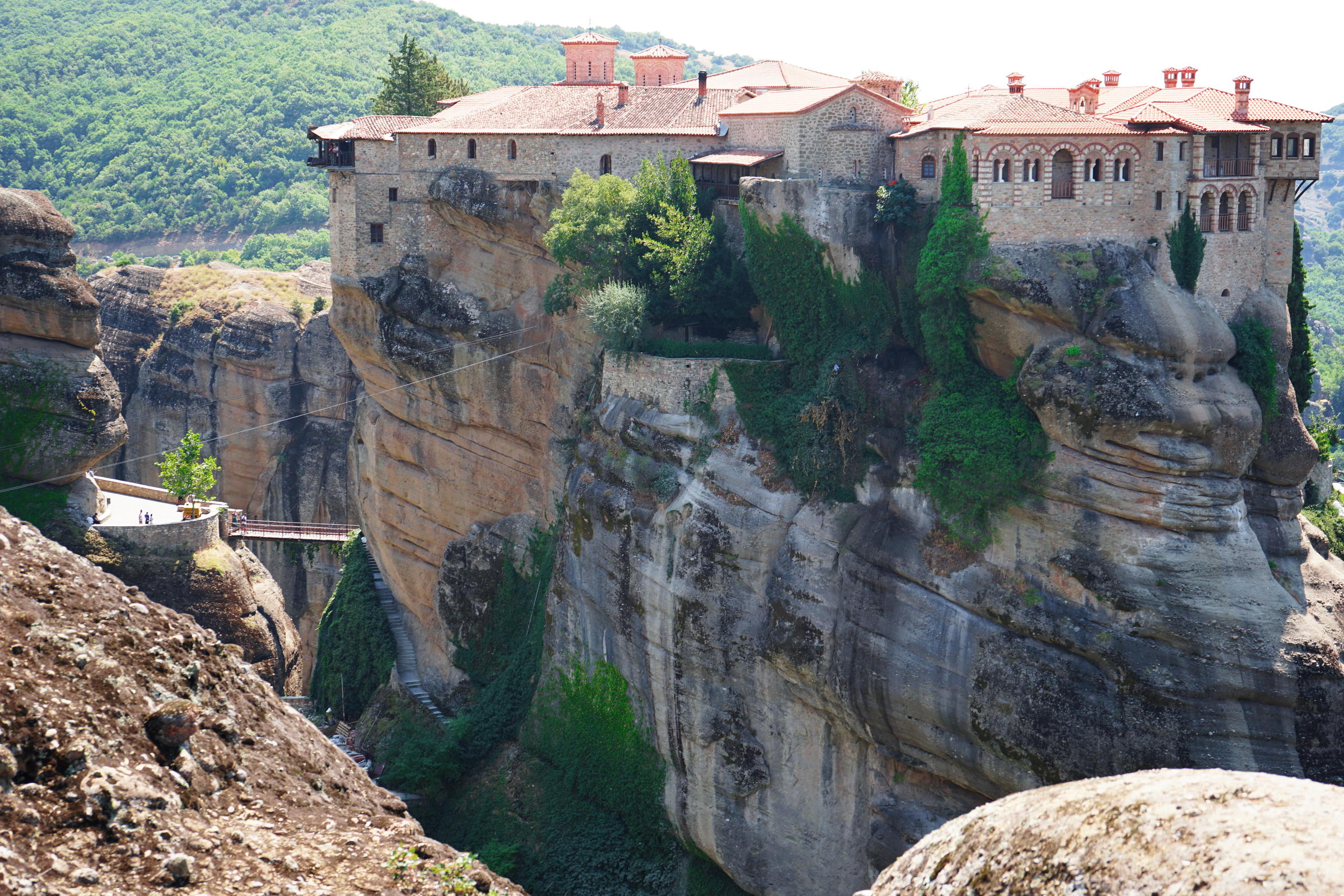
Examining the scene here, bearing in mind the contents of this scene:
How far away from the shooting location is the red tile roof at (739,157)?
39.7 metres

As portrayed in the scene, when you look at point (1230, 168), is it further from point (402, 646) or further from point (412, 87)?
point (412, 87)

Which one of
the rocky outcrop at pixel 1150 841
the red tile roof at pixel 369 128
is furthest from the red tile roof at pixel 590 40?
the rocky outcrop at pixel 1150 841

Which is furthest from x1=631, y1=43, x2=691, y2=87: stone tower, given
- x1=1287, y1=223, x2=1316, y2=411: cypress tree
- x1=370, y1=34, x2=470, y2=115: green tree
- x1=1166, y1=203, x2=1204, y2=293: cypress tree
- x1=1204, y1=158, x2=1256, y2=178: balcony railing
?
x1=1287, y1=223, x2=1316, y2=411: cypress tree

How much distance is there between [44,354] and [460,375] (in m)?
13.7

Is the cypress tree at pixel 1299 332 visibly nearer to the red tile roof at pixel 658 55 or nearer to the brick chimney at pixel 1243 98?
the brick chimney at pixel 1243 98

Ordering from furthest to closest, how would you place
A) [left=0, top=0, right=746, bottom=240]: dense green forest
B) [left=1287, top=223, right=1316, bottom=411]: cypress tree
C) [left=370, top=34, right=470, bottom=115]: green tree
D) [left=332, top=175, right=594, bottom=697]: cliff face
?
[left=0, top=0, right=746, bottom=240]: dense green forest
[left=370, top=34, right=470, bottom=115]: green tree
[left=332, top=175, right=594, bottom=697]: cliff face
[left=1287, top=223, right=1316, bottom=411]: cypress tree

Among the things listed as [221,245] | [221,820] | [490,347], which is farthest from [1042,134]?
[221,245]

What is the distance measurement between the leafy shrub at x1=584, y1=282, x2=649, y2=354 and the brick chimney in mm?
14993

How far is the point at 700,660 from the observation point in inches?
1465

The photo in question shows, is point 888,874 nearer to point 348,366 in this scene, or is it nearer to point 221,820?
point 221,820

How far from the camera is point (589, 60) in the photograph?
51281 mm

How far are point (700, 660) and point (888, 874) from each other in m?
22.2

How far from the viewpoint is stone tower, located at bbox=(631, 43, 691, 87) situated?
52156 mm

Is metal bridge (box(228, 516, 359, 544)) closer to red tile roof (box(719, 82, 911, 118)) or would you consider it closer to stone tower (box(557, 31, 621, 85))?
stone tower (box(557, 31, 621, 85))
